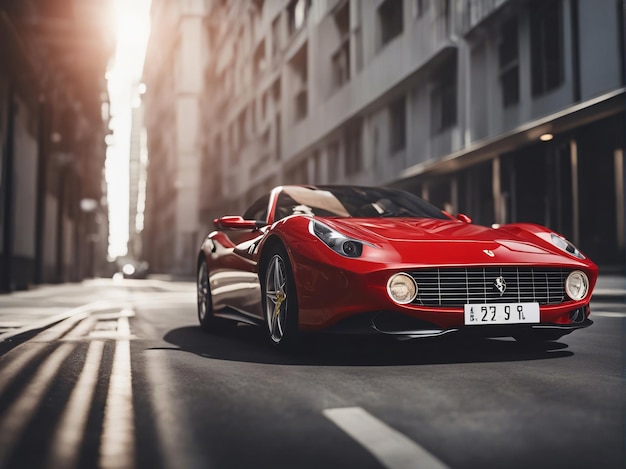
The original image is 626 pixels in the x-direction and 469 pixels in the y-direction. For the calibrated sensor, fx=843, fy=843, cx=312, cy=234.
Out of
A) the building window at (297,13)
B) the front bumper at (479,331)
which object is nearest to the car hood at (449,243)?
the front bumper at (479,331)

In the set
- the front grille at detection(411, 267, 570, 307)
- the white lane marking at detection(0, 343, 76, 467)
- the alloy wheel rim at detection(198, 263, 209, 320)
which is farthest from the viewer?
the alloy wheel rim at detection(198, 263, 209, 320)

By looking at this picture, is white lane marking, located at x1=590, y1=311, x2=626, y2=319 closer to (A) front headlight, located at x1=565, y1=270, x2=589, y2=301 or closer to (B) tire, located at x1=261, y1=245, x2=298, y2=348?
(A) front headlight, located at x1=565, y1=270, x2=589, y2=301

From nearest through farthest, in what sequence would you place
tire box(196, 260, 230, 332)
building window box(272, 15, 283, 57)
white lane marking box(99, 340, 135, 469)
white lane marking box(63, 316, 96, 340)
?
white lane marking box(99, 340, 135, 469)
white lane marking box(63, 316, 96, 340)
tire box(196, 260, 230, 332)
building window box(272, 15, 283, 57)

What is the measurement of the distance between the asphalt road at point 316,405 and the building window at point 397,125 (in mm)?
14957

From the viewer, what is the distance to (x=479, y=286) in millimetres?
4902

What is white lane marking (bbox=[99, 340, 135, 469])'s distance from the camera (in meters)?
2.79

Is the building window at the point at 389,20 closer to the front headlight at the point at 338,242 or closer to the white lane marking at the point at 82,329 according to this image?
the white lane marking at the point at 82,329

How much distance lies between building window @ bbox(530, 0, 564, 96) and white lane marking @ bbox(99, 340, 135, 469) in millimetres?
10644

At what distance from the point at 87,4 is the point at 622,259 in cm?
1928

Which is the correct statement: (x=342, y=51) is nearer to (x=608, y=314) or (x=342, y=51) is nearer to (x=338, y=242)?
(x=608, y=314)

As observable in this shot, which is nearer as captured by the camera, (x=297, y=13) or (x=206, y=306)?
(x=206, y=306)

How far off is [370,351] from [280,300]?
705 millimetres

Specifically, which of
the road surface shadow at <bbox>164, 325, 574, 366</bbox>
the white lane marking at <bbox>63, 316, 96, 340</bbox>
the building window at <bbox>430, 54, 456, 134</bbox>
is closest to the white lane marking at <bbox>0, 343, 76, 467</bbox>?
the road surface shadow at <bbox>164, 325, 574, 366</bbox>

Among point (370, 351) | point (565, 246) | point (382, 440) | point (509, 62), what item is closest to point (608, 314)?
point (565, 246)
